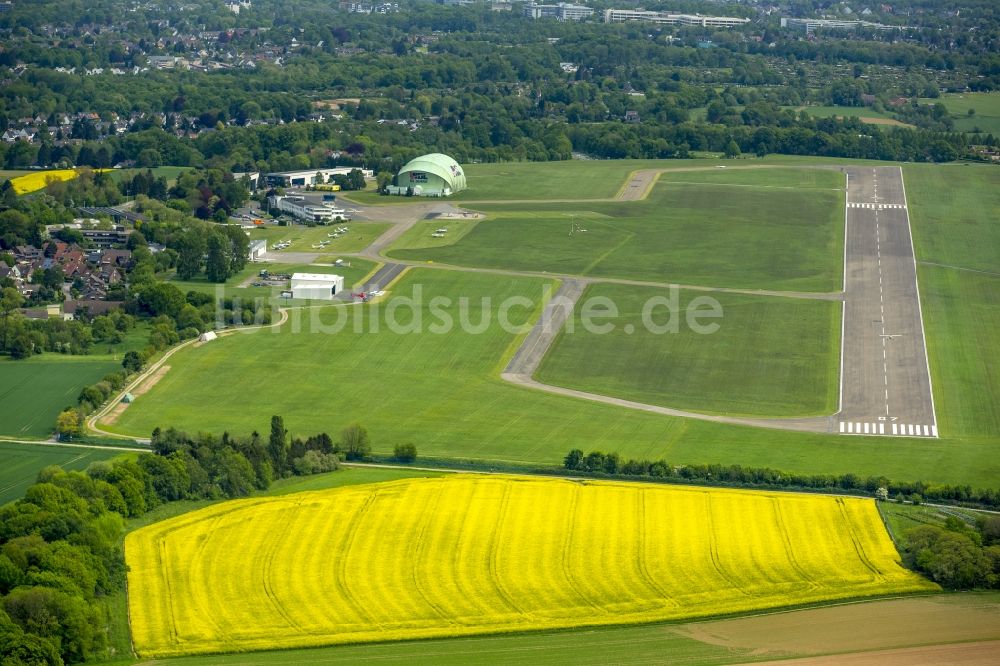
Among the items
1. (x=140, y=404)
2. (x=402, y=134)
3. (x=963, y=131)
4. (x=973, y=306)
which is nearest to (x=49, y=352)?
(x=140, y=404)

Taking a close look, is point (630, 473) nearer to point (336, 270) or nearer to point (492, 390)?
→ point (492, 390)

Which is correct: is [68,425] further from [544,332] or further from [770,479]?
[770,479]

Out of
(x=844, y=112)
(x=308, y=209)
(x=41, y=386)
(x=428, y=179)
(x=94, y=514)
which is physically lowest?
(x=41, y=386)

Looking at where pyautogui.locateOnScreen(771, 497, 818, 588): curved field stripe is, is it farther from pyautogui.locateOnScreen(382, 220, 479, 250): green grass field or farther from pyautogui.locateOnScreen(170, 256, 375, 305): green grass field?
pyautogui.locateOnScreen(382, 220, 479, 250): green grass field

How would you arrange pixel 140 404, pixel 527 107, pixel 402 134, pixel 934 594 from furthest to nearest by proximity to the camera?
pixel 527 107
pixel 402 134
pixel 140 404
pixel 934 594

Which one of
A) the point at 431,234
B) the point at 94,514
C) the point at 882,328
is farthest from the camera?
the point at 431,234

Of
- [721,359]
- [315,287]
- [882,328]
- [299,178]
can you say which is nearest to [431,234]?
[315,287]

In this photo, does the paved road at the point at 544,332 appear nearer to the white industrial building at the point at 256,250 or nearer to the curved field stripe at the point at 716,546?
the curved field stripe at the point at 716,546
